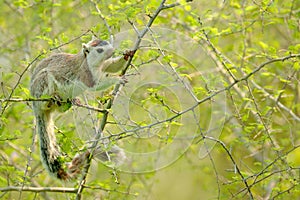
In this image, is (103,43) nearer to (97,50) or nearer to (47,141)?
(97,50)

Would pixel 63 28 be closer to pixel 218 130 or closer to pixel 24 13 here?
pixel 24 13

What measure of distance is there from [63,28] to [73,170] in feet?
8.18

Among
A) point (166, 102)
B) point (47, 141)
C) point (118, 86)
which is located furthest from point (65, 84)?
point (166, 102)

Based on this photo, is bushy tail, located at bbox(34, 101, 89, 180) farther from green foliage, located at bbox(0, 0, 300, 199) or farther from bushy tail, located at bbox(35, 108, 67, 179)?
green foliage, located at bbox(0, 0, 300, 199)

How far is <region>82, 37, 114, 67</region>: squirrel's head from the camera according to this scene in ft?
16.1

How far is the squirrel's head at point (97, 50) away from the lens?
16.1ft

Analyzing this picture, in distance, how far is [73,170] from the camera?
16.2ft

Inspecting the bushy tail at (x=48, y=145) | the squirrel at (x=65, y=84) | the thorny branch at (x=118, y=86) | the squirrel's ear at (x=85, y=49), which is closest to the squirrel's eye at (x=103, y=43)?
the squirrel at (x=65, y=84)

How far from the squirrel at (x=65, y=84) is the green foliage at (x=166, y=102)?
0.09 meters

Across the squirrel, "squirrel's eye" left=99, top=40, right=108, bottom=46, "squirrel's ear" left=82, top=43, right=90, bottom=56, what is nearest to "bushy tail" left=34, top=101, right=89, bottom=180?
the squirrel

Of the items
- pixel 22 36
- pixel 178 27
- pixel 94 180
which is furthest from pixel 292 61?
pixel 22 36

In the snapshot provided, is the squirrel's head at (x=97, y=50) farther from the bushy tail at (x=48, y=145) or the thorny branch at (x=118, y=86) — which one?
the bushy tail at (x=48, y=145)

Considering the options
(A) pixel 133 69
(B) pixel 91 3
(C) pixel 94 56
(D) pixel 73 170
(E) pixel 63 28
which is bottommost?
(D) pixel 73 170

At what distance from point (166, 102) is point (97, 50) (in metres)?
0.77
